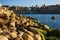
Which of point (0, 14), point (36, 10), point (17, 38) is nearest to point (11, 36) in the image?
point (17, 38)

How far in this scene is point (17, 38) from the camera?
9.05 metres

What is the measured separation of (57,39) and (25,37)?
322cm

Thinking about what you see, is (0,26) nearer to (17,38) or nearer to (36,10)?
(17,38)

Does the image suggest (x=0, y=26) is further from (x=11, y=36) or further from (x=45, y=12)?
(x=45, y=12)

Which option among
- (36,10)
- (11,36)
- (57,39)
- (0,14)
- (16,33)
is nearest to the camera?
(11,36)

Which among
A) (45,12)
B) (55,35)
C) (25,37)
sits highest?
(25,37)

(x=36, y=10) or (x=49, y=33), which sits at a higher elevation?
(x=49, y=33)

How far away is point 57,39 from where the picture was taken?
1243cm

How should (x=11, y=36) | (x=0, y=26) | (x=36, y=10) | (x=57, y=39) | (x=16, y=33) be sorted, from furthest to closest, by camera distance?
(x=36, y=10) → (x=57, y=39) → (x=0, y=26) → (x=16, y=33) → (x=11, y=36)

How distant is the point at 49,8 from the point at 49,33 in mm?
83355

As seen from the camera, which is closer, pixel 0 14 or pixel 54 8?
pixel 0 14

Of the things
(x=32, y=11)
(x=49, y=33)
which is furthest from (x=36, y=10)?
(x=49, y=33)

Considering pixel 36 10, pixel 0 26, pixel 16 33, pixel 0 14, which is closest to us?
pixel 16 33

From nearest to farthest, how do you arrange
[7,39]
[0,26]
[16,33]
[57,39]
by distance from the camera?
[7,39] < [16,33] < [0,26] < [57,39]
